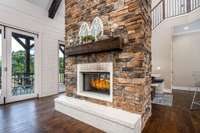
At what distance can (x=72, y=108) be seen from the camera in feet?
9.72

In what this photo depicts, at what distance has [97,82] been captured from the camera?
3.18m

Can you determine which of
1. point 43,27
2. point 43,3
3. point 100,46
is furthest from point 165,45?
point 43,3

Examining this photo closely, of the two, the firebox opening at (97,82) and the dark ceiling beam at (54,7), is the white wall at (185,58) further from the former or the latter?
the dark ceiling beam at (54,7)

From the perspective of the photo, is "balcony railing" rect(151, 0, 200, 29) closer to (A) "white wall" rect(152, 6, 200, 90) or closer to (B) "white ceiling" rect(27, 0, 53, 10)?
(A) "white wall" rect(152, 6, 200, 90)

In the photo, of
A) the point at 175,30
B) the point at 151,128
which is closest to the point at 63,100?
the point at 151,128

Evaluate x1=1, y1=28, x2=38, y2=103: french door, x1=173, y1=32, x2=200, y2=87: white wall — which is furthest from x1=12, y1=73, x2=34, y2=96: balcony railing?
x1=173, y1=32, x2=200, y2=87: white wall

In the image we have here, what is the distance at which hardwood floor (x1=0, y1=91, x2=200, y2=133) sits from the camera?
2.34 meters

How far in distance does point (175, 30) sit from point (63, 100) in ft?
19.5

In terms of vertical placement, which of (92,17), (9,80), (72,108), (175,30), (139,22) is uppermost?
(175,30)

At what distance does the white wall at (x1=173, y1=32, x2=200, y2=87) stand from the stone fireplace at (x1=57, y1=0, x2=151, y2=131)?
4.65 metres

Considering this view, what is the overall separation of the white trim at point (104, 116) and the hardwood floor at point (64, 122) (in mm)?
123

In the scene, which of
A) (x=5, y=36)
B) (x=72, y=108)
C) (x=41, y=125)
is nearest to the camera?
(x=41, y=125)

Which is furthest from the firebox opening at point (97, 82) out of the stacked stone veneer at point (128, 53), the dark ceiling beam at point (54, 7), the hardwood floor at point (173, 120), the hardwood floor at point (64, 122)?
the dark ceiling beam at point (54, 7)

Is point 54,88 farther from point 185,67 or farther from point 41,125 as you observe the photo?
point 185,67
